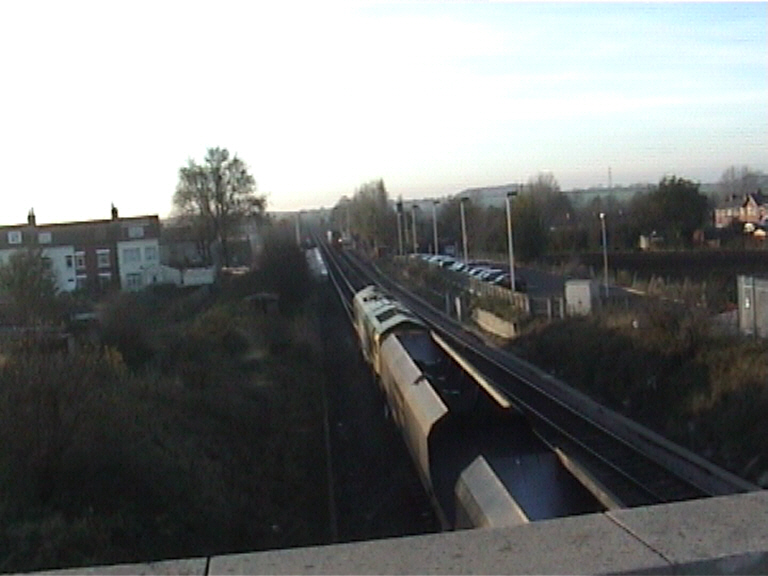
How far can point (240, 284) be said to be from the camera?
3888 centimetres

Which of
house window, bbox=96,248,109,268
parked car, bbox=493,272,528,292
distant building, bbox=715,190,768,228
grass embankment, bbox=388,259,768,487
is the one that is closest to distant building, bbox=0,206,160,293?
house window, bbox=96,248,109,268

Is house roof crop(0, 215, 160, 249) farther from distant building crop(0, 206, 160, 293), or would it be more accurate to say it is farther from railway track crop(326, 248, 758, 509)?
railway track crop(326, 248, 758, 509)

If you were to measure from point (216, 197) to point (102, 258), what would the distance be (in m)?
7.76

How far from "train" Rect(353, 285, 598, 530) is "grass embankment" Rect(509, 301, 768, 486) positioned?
3726mm

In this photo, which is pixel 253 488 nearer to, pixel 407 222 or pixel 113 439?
pixel 113 439

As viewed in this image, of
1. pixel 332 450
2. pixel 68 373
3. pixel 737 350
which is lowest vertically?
pixel 332 450

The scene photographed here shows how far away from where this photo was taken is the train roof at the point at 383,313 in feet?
59.9

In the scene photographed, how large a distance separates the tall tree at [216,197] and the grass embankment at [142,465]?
127 feet

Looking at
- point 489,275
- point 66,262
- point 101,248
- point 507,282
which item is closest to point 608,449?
point 507,282

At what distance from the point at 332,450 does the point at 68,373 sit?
19.4ft

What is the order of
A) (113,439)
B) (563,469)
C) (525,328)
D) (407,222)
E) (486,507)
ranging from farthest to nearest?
(407,222)
(525,328)
(113,439)
(563,469)
(486,507)

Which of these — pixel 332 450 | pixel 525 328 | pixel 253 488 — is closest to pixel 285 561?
pixel 253 488

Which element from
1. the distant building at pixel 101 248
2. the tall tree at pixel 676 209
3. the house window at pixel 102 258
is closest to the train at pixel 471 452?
the tall tree at pixel 676 209

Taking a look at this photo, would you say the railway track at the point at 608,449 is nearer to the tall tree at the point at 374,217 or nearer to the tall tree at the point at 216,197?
the tall tree at the point at 216,197
